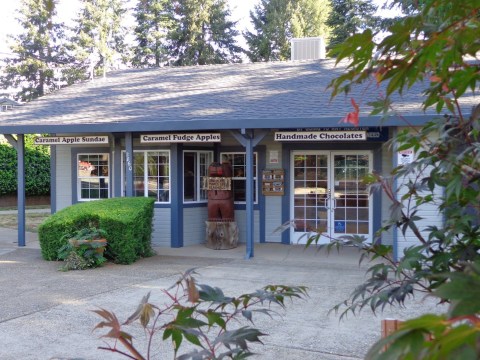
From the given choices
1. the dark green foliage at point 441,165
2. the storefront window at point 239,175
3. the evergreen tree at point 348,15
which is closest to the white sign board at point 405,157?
the storefront window at point 239,175

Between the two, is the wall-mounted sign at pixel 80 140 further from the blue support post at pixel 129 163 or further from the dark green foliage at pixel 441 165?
the dark green foliage at pixel 441 165

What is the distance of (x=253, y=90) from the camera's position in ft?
45.2

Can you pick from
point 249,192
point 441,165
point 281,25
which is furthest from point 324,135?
point 281,25

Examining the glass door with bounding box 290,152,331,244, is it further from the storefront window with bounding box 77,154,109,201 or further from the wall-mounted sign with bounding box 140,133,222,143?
the storefront window with bounding box 77,154,109,201

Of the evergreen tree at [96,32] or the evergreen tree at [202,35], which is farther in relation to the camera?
the evergreen tree at [202,35]

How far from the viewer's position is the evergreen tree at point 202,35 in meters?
38.5

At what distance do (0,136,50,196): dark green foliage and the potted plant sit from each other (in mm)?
16877

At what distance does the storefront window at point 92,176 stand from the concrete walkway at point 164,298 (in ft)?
6.42

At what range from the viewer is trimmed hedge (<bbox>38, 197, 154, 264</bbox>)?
10.9 m

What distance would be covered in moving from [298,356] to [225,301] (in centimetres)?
381

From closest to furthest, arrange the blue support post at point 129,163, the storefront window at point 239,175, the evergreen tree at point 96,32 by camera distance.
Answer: the blue support post at point 129,163 → the storefront window at point 239,175 → the evergreen tree at point 96,32

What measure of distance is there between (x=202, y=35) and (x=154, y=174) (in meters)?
27.6

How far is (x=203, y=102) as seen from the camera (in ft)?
43.3

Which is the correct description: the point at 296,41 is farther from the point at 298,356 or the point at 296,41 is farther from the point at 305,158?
the point at 298,356
